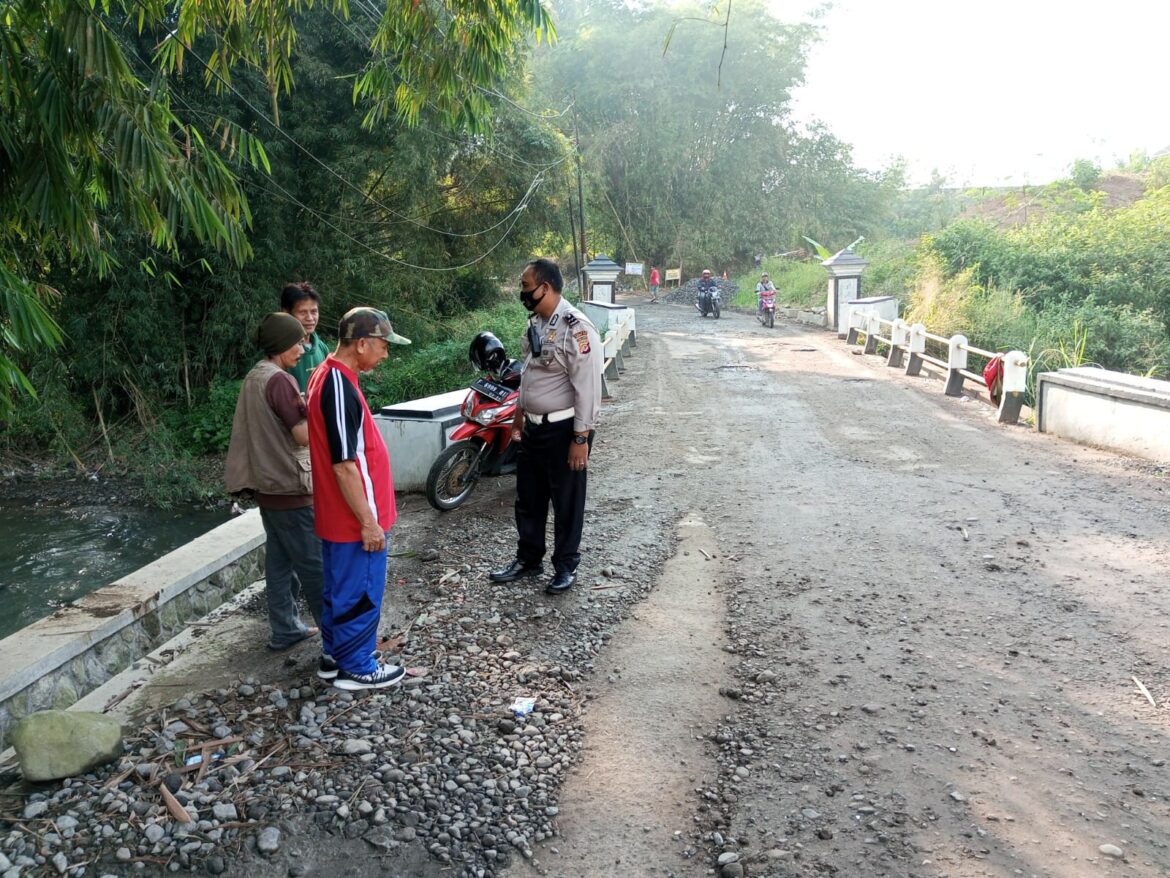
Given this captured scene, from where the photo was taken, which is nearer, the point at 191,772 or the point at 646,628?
the point at 191,772

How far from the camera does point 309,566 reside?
3934mm

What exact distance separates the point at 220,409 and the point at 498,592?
10596 millimetres

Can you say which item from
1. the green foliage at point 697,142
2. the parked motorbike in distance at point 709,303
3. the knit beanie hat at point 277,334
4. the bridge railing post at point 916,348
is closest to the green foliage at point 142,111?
the knit beanie hat at point 277,334

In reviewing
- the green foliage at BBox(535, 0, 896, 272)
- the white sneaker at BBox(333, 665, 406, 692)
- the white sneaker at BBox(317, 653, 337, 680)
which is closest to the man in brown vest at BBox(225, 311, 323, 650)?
the white sneaker at BBox(317, 653, 337, 680)

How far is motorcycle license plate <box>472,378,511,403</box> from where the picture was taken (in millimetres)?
6518

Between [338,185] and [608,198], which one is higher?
[608,198]

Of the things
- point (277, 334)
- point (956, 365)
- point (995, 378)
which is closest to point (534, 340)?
point (277, 334)

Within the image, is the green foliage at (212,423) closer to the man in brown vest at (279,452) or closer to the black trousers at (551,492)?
the black trousers at (551,492)

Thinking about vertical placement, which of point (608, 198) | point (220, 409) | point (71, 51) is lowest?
point (220, 409)

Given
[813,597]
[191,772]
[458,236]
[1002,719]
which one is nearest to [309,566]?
[191,772]

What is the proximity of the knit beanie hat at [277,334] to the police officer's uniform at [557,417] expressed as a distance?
4.10 feet

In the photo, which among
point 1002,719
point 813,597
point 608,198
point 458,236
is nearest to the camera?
point 1002,719

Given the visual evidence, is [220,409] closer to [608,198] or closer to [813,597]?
[813,597]

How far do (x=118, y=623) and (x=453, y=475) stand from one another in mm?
2815
